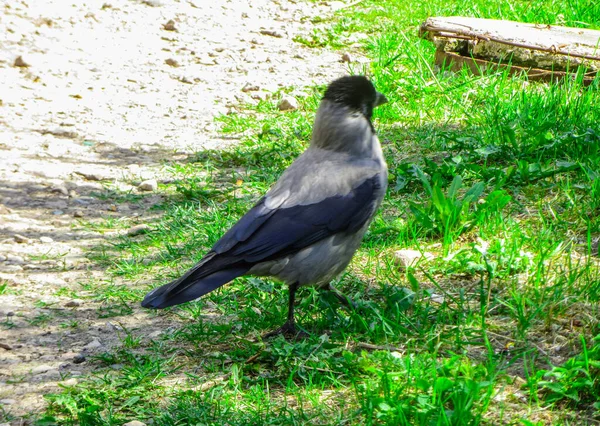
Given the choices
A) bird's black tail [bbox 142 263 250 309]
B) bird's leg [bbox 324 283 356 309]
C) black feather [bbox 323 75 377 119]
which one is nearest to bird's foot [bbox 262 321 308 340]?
bird's leg [bbox 324 283 356 309]

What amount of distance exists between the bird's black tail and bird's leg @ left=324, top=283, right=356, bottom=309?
0.59 m

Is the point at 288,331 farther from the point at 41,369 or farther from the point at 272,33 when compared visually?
the point at 272,33

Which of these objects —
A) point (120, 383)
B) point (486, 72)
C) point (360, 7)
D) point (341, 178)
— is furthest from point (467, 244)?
point (360, 7)

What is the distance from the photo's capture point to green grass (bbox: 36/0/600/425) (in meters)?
3.13

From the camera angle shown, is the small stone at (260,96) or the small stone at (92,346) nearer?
the small stone at (92,346)

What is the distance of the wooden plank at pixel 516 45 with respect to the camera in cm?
691

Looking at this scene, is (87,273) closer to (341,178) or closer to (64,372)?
(64,372)

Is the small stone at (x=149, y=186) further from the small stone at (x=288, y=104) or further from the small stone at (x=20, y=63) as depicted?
the small stone at (x=20, y=63)

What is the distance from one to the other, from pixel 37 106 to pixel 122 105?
2.62ft

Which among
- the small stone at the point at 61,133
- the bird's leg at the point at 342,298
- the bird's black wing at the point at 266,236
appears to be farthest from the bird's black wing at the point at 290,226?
the small stone at the point at 61,133

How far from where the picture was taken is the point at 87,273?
195 inches

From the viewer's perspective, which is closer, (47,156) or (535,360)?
(535,360)

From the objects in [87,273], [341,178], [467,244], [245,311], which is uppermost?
[341,178]

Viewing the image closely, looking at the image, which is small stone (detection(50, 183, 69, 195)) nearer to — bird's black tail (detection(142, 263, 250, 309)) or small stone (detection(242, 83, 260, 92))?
small stone (detection(242, 83, 260, 92))
